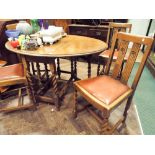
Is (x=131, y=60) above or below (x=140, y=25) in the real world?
above

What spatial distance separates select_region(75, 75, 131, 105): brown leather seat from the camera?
50.2 inches

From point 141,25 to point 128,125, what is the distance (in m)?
3.19

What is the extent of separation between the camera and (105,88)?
1380mm

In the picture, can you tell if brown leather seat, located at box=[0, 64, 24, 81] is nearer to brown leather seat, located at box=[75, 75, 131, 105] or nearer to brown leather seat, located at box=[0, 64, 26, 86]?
brown leather seat, located at box=[0, 64, 26, 86]

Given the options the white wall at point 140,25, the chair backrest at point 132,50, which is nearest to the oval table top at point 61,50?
the chair backrest at point 132,50

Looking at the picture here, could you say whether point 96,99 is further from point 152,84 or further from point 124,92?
point 152,84

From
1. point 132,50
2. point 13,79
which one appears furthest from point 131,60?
point 13,79

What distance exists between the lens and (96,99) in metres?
1.27

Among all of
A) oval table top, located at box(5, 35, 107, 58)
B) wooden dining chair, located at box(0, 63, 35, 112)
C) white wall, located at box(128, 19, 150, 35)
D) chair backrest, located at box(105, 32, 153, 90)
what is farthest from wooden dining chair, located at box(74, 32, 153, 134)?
white wall, located at box(128, 19, 150, 35)

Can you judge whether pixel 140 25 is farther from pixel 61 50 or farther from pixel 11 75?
pixel 11 75

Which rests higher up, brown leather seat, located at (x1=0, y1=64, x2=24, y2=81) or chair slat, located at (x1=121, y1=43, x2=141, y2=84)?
chair slat, located at (x1=121, y1=43, x2=141, y2=84)

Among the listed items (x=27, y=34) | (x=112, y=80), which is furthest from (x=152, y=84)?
(x=27, y=34)

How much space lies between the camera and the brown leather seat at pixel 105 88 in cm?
127

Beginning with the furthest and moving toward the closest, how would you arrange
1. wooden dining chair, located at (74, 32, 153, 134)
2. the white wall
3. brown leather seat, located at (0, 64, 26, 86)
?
the white wall → brown leather seat, located at (0, 64, 26, 86) → wooden dining chair, located at (74, 32, 153, 134)
